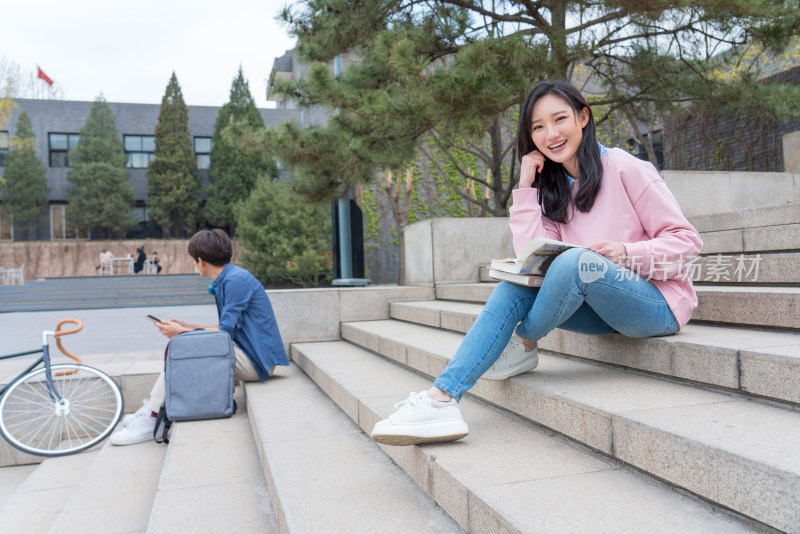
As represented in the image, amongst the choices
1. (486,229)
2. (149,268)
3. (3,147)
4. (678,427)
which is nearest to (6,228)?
(3,147)

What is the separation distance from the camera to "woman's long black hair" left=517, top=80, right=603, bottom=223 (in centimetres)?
222

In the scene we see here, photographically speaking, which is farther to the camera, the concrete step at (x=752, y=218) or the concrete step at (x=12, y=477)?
the concrete step at (x=12, y=477)

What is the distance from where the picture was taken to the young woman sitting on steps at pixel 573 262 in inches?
78.3

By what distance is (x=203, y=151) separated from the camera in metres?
30.1

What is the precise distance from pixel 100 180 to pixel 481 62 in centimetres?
2638

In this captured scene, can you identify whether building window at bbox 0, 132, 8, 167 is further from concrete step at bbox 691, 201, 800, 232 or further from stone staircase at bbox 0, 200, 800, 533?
concrete step at bbox 691, 201, 800, 232

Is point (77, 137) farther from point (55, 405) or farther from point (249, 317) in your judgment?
point (249, 317)

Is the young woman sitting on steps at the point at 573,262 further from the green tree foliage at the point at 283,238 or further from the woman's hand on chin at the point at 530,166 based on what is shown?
the green tree foliage at the point at 283,238

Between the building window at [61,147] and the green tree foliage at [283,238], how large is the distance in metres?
15.9

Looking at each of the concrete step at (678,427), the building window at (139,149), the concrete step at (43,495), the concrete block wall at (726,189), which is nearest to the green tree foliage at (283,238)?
the concrete block wall at (726,189)

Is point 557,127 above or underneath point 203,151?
underneath

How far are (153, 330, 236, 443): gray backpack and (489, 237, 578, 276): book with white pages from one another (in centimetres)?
233

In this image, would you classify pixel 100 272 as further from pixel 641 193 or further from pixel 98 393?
pixel 641 193

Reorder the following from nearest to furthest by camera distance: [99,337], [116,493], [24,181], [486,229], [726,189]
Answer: [116,493] < [486,229] < [726,189] < [99,337] < [24,181]
